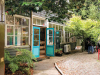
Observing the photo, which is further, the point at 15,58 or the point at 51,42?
the point at 51,42

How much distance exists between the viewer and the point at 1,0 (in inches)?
86.5

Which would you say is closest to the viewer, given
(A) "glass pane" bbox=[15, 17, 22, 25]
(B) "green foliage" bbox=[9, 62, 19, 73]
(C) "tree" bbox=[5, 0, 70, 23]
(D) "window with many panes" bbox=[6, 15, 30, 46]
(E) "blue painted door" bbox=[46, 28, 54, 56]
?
(B) "green foliage" bbox=[9, 62, 19, 73]

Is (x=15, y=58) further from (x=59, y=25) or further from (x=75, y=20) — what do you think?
(x=59, y=25)

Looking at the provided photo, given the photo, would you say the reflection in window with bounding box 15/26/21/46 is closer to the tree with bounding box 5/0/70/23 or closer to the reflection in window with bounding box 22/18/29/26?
the reflection in window with bounding box 22/18/29/26

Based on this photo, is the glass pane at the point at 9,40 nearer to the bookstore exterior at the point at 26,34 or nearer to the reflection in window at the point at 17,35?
the bookstore exterior at the point at 26,34

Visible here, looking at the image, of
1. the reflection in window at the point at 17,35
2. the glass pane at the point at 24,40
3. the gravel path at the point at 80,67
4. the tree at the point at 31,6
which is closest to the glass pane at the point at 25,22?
the reflection in window at the point at 17,35

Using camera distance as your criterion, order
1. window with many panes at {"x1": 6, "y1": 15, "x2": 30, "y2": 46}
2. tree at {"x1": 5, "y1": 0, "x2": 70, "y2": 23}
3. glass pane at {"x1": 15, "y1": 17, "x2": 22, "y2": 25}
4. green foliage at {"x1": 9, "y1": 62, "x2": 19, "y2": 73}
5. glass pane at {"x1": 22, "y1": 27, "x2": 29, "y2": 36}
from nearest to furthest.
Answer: green foliage at {"x1": 9, "y1": 62, "x2": 19, "y2": 73} < tree at {"x1": 5, "y1": 0, "x2": 70, "y2": 23} < window with many panes at {"x1": 6, "y1": 15, "x2": 30, "y2": 46} < glass pane at {"x1": 15, "y1": 17, "x2": 22, "y2": 25} < glass pane at {"x1": 22, "y1": 27, "x2": 29, "y2": 36}

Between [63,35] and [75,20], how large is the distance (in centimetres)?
310

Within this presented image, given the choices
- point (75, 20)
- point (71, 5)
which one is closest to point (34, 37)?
point (71, 5)

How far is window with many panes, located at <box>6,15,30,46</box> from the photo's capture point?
6363mm

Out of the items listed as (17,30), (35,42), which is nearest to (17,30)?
(17,30)

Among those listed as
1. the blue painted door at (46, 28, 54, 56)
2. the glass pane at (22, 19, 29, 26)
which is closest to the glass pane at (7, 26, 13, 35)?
the glass pane at (22, 19, 29, 26)

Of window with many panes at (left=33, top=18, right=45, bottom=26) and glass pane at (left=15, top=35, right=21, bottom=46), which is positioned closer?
glass pane at (left=15, top=35, right=21, bottom=46)

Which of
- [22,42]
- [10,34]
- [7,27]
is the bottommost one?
[22,42]
